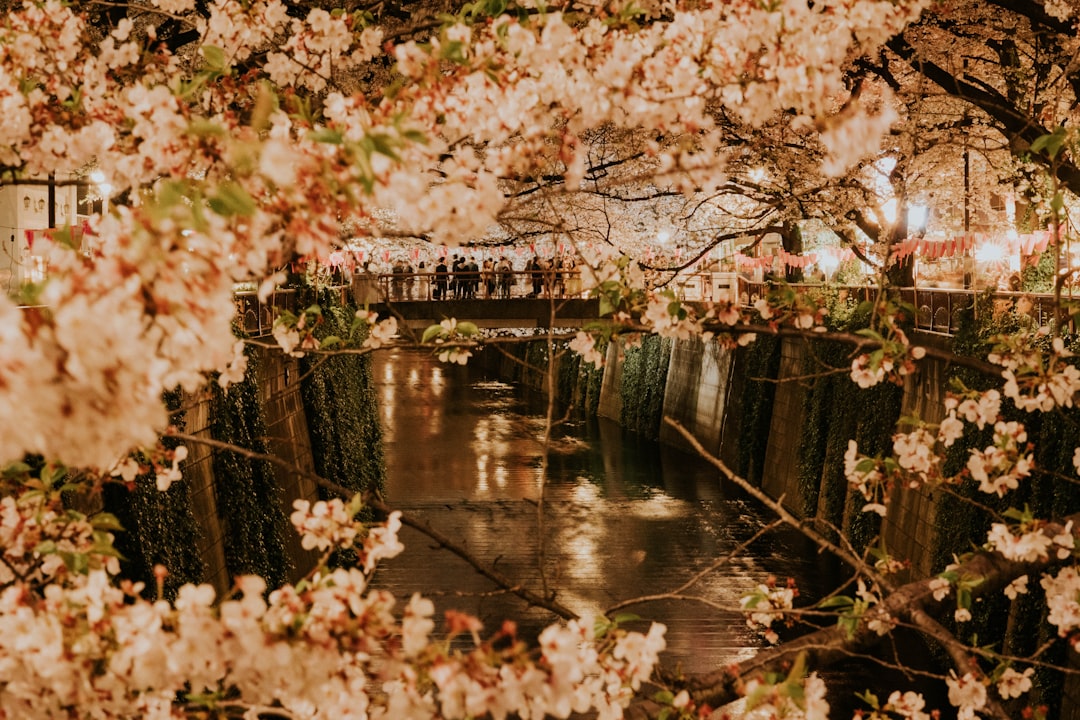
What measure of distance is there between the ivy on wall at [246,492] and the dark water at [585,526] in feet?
7.03

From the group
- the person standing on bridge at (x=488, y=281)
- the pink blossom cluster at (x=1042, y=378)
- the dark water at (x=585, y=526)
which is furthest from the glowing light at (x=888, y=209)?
the pink blossom cluster at (x=1042, y=378)

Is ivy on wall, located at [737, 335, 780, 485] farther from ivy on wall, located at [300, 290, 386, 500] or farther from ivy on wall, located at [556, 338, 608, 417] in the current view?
ivy on wall, located at [556, 338, 608, 417]

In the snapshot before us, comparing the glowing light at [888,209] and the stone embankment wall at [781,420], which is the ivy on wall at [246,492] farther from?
the glowing light at [888,209]

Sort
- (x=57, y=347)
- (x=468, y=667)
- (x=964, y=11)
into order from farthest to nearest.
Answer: (x=964, y=11), (x=468, y=667), (x=57, y=347)

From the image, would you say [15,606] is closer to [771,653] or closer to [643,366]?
[771,653]

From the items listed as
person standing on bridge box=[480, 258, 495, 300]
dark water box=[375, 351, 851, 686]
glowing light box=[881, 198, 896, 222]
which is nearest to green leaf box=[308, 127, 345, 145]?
dark water box=[375, 351, 851, 686]

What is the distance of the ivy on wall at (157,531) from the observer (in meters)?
9.09

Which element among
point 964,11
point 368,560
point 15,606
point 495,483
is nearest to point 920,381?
point 964,11

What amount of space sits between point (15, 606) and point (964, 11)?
10.1m

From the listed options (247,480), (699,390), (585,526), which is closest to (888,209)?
(699,390)

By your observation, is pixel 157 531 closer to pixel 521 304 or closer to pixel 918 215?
pixel 918 215

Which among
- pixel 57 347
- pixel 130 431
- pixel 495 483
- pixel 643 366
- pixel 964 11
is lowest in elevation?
pixel 495 483

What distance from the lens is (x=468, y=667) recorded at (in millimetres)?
2309

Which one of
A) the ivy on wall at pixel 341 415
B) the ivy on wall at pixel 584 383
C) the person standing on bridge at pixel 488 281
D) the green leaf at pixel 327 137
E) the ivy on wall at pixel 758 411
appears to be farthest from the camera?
the ivy on wall at pixel 584 383
